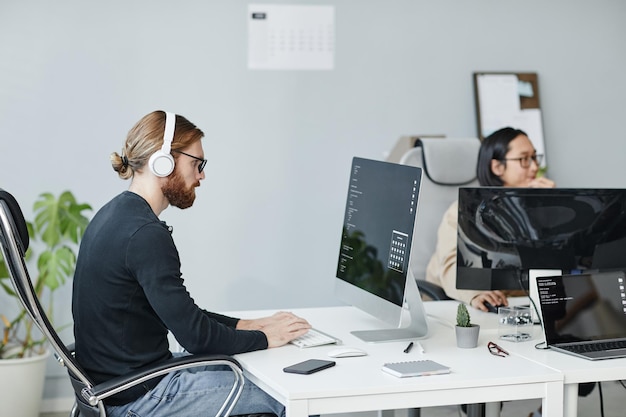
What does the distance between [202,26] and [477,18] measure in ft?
4.66

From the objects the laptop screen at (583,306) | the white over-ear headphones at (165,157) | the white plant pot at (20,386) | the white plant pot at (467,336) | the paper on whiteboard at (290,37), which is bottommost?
the white plant pot at (20,386)

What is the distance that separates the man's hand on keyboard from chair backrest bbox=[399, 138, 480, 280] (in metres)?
1.35

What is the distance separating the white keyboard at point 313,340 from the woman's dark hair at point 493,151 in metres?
1.36

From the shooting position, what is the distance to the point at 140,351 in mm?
2121

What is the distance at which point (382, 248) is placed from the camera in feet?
7.78

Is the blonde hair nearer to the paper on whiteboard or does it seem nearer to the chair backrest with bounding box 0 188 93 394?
the chair backrest with bounding box 0 188 93 394

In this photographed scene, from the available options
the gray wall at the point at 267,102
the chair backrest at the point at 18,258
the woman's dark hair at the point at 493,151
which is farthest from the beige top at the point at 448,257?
the chair backrest at the point at 18,258

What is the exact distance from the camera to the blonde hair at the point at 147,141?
224cm

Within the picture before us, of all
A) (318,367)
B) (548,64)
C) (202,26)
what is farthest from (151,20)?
(318,367)

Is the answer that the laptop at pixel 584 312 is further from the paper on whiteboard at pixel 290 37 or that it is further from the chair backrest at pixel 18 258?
the paper on whiteboard at pixel 290 37

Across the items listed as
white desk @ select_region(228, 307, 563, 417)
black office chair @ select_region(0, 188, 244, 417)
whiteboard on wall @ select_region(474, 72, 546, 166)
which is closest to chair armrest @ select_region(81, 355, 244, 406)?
black office chair @ select_region(0, 188, 244, 417)

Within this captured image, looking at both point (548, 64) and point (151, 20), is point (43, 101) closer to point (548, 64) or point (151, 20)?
point (151, 20)

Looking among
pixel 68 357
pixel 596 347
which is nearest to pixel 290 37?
pixel 596 347

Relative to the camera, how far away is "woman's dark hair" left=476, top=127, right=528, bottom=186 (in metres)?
3.42
